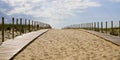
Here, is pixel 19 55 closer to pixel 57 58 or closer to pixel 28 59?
pixel 28 59

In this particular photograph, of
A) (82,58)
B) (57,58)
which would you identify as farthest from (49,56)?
(82,58)

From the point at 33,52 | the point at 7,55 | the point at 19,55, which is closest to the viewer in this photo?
the point at 7,55

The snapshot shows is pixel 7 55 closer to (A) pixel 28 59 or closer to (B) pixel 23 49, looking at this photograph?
(A) pixel 28 59

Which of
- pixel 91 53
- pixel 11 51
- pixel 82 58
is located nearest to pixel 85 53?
pixel 91 53

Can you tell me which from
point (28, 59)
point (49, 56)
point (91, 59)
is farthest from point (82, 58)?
point (28, 59)

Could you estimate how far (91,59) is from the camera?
14219mm

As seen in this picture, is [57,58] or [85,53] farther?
[85,53]

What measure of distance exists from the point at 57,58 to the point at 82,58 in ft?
3.98

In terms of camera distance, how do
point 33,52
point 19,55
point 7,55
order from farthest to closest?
point 33,52
point 19,55
point 7,55

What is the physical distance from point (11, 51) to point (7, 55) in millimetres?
1316

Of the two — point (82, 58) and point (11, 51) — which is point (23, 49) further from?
point (82, 58)

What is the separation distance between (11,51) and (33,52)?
1.52m

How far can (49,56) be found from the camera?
49.3 ft

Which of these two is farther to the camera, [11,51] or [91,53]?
[91,53]
